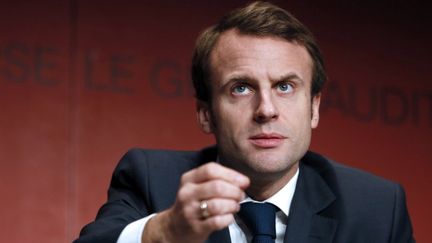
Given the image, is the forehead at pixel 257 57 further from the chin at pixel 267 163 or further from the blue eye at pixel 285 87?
the chin at pixel 267 163

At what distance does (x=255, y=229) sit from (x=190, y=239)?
395mm

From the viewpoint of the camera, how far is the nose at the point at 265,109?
162 centimetres

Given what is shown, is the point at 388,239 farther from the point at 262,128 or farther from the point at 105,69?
the point at 105,69

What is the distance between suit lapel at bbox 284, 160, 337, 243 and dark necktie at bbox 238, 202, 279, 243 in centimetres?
3

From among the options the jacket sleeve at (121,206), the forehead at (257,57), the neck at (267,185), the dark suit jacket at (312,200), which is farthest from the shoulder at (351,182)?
the jacket sleeve at (121,206)

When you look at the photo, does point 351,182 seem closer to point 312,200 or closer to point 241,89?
point 312,200

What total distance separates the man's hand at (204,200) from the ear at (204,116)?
54 cm

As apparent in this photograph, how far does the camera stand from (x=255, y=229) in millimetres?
1692

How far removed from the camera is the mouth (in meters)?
1.63

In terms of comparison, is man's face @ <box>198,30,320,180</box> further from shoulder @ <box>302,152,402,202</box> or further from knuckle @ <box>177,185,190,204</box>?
knuckle @ <box>177,185,190,204</box>

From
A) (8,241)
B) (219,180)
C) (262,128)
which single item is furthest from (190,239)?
(8,241)

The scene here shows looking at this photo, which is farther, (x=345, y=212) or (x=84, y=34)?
(x=84, y=34)

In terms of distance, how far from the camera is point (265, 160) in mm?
1649

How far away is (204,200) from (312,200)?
58 cm
